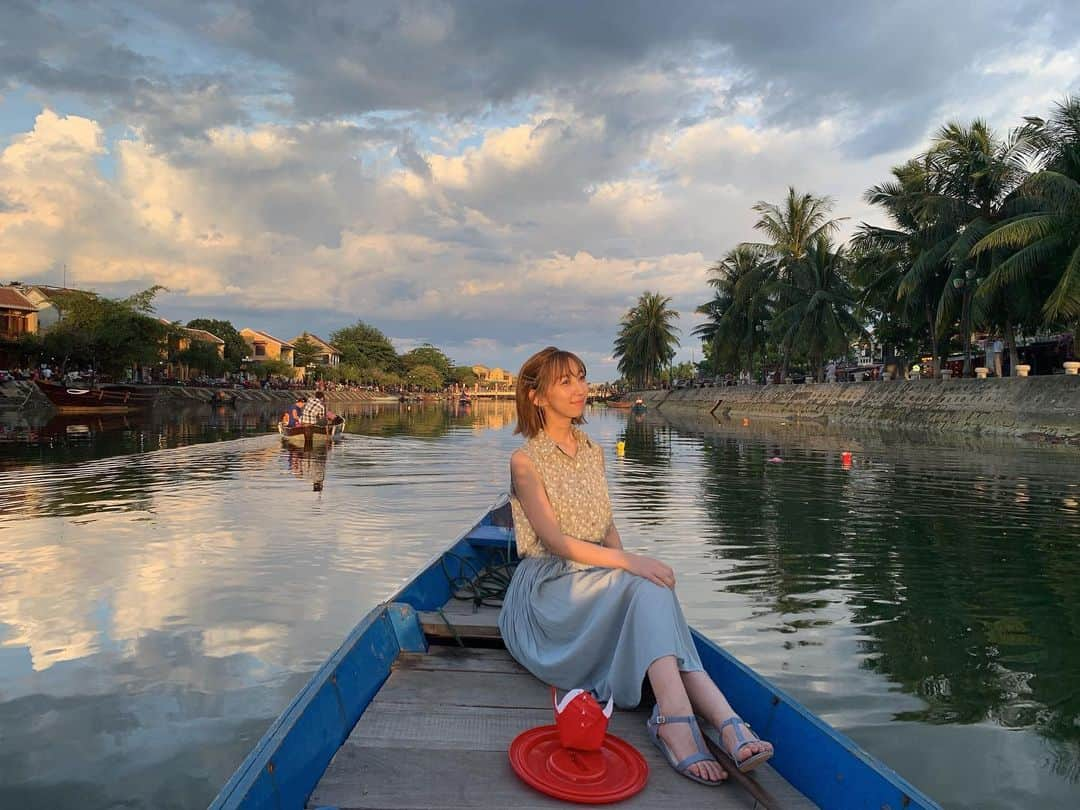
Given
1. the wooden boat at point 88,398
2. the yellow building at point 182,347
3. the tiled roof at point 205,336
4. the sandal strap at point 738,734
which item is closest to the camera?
the sandal strap at point 738,734

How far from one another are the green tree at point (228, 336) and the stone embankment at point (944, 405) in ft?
183

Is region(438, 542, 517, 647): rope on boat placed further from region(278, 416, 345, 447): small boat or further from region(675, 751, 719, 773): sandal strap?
region(278, 416, 345, 447): small boat

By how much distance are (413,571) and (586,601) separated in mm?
4312

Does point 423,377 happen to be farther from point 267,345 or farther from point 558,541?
point 558,541

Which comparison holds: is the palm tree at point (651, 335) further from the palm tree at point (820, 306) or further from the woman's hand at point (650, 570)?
the woman's hand at point (650, 570)

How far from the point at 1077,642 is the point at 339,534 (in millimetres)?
7066

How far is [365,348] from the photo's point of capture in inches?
4407

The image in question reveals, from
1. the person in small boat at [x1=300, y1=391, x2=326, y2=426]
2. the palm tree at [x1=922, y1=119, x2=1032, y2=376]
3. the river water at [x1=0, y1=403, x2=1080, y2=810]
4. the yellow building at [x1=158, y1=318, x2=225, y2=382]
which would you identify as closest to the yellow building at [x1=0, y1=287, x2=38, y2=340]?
the yellow building at [x1=158, y1=318, x2=225, y2=382]

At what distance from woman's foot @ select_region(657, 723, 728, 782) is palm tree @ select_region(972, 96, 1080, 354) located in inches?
884

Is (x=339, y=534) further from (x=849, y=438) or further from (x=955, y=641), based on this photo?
(x=849, y=438)

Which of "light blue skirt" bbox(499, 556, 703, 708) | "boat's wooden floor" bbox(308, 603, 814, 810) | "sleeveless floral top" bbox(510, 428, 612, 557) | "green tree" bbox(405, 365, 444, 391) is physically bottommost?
"boat's wooden floor" bbox(308, 603, 814, 810)

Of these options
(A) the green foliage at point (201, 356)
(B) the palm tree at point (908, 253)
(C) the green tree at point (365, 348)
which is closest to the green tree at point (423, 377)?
(C) the green tree at point (365, 348)

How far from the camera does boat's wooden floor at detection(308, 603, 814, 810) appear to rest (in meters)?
2.26

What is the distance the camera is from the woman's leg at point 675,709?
240 centimetres
